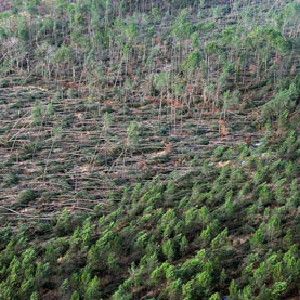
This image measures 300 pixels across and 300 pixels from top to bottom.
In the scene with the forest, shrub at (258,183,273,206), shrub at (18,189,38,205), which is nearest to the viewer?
the forest

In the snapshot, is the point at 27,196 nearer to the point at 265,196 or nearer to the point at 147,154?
the point at 147,154

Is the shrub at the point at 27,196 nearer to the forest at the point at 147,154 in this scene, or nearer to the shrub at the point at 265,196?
the forest at the point at 147,154

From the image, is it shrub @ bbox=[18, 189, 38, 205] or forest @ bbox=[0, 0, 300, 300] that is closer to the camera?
forest @ bbox=[0, 0, 300, 300]

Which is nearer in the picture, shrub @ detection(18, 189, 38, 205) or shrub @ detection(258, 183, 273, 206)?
shrub @ detection(258, 183, 273, 206)

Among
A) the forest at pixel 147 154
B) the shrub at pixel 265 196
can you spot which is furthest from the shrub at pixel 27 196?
the shrub at pixel 265 196

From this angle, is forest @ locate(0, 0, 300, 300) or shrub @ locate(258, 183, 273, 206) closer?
forest @ locate(0, 0, 300, 300)

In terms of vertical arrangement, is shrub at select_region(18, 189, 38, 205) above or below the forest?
below

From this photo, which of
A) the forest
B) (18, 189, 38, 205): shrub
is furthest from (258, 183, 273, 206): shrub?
(18, 189, 38, 205): shrub

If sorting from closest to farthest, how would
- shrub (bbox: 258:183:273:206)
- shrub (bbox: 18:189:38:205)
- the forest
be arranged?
the forest, shrub (bbox: 258:183:273:206), shrub (bbox: 18:189:38:205)

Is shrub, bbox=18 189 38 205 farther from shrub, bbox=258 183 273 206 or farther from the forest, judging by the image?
shrub, bbox=258 183 273 206
